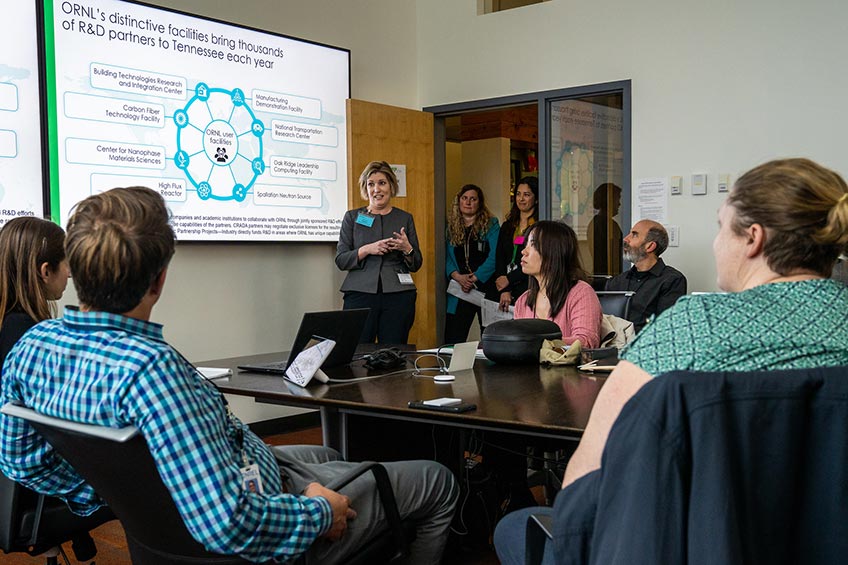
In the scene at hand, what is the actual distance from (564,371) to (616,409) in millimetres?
1407

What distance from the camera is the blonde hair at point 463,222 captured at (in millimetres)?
6738

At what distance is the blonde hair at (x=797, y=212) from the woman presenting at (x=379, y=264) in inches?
152

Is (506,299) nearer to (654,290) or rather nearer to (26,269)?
(654,290)

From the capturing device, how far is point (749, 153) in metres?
5.34

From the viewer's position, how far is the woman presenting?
5.31 metres

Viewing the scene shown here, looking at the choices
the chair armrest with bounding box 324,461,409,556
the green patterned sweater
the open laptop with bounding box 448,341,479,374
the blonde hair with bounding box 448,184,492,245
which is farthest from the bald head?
the green patterned sweater

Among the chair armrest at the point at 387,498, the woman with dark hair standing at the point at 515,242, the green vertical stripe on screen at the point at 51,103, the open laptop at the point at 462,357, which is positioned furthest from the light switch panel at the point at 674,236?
the chair armrest at the point at 387,498

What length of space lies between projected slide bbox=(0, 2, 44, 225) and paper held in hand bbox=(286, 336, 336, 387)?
7.47ft

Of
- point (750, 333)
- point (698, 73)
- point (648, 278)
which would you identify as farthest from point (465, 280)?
point (750, 333)

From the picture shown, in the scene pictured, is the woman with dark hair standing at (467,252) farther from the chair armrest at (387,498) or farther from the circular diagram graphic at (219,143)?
the chair armrest at (387,498)

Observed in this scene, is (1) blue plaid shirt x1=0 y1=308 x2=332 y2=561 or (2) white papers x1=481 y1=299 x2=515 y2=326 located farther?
(2) white papers x1=481 y1=299 x2=515 y2=326

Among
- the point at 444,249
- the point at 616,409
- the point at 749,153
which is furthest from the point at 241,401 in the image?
the point at 616,409

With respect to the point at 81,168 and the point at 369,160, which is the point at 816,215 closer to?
the point at 81,168

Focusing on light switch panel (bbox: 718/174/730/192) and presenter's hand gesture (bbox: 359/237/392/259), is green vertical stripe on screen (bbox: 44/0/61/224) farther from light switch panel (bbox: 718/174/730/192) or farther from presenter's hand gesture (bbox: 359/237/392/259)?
light switch panel (bbox: 718/174/730/192)
